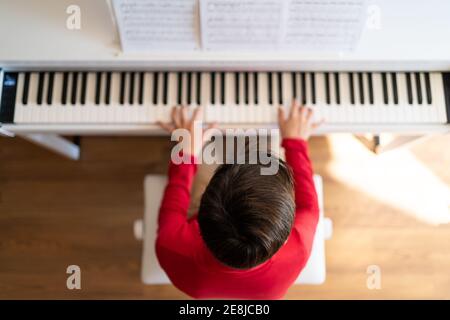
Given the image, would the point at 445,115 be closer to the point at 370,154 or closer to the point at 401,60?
the point at 401,60

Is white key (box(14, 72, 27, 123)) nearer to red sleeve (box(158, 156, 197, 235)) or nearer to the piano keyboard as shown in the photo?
the piano keyboard

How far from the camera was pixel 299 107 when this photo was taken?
4.11 ft

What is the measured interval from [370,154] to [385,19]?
779 millimetres

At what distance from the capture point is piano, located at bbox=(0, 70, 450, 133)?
1.26m

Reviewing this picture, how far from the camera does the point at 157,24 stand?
1139 millimetres

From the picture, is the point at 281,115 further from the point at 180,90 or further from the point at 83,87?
the point at 83,87

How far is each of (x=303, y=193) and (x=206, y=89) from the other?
1.46ft

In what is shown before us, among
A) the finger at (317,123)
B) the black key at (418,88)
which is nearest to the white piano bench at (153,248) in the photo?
the finger at (317,123)

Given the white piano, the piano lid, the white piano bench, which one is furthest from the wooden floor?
the piano lid

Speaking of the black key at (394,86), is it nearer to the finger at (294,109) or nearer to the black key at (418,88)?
the black key at (418,88)

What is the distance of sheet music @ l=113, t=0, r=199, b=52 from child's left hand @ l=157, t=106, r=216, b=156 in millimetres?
190

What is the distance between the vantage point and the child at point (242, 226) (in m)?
0.83

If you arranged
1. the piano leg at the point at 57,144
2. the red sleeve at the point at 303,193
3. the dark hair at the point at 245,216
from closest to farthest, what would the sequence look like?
the dark hair at the point at 245,216 → the red sleeve at the point at 303,193 → the piano leg at the point at 57,144

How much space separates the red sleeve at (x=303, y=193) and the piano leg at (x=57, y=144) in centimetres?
93
